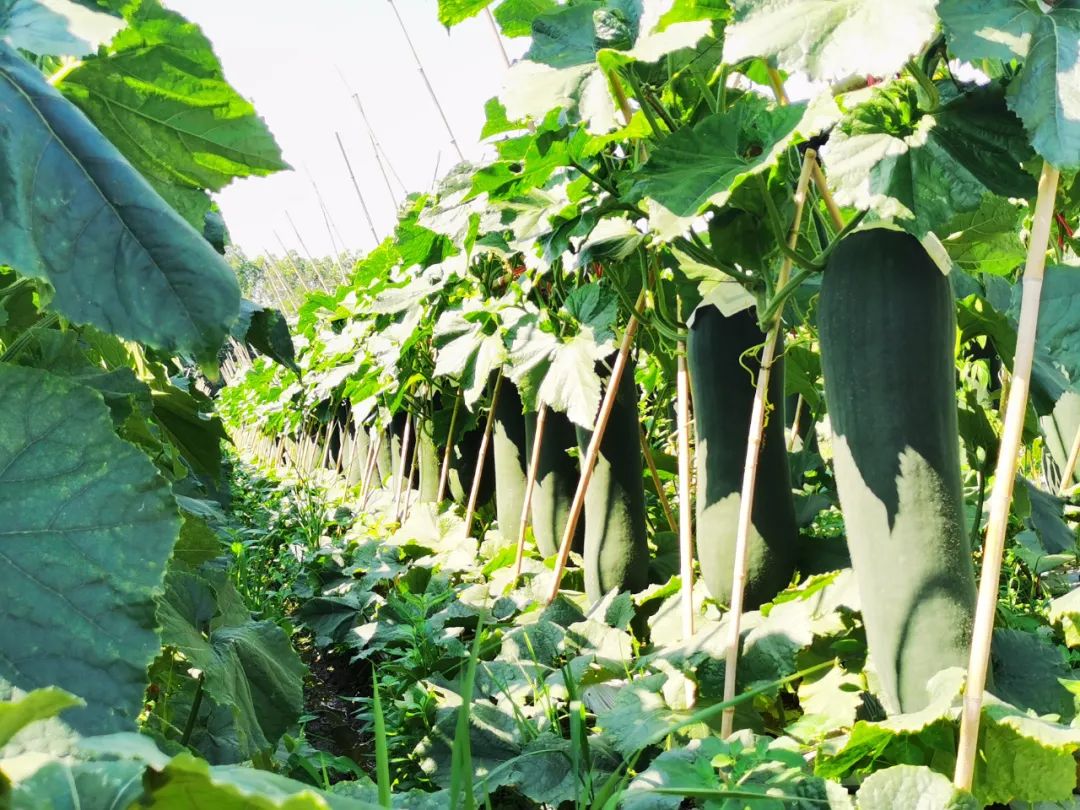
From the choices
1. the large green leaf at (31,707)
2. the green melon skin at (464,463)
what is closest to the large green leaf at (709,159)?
the large green leaf at (31,707)

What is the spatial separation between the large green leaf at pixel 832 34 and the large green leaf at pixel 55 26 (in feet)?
2.21

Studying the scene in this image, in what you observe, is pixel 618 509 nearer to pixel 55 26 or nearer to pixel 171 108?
pixel 171 108

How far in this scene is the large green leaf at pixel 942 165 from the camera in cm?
127

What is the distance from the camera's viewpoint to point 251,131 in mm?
1038

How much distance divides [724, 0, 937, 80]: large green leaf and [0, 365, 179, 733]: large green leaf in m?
0.79

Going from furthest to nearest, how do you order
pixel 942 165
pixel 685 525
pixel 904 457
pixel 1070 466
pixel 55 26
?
1. pixel 1070 466
2. pixel 685 525
3. pixel 904 457
4. pixel 942 165
5. pixel 55 26

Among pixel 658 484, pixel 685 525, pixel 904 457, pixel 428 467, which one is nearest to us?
pixel 904 457

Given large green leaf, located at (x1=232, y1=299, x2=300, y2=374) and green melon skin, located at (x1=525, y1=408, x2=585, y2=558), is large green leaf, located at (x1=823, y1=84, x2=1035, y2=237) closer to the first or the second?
large green leaf, located at (x1=232, y1=299, x2=300, y2=374)

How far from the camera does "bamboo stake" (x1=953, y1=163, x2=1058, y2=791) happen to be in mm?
1095

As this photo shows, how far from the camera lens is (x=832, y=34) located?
1052 millimetres

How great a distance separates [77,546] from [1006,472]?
3.28 ft

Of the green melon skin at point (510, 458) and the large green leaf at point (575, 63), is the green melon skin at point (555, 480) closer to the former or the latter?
the green melon skin at point (510, 458)

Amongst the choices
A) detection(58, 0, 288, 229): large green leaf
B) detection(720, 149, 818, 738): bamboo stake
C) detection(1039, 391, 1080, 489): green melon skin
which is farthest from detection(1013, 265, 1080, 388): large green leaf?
detection(1039, 391, 1080, 489): green melon skin

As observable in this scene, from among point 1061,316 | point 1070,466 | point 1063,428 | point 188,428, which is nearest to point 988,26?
point 1061,316
